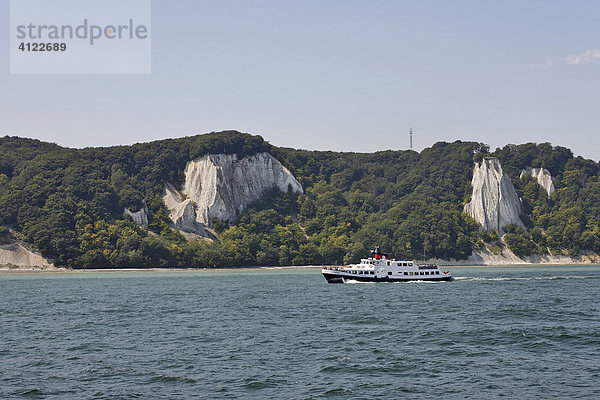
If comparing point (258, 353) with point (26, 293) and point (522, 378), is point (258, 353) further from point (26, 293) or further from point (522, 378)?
point (26, 293)

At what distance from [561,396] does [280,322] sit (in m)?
30.2

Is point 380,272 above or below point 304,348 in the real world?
above

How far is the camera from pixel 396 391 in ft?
111

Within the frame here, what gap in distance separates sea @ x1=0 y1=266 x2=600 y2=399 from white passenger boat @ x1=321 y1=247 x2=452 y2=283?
29.6m

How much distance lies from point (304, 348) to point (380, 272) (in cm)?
6715

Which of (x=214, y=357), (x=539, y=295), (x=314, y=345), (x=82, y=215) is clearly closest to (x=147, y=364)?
(x=214, y=357)

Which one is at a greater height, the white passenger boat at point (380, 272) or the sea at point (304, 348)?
the white passenger boat at point (380, 272)

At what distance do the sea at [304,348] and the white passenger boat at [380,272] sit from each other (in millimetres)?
29583

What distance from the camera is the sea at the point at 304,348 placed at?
3441cm

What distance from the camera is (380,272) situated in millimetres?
111625

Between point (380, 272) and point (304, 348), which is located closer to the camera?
point (304, 348)

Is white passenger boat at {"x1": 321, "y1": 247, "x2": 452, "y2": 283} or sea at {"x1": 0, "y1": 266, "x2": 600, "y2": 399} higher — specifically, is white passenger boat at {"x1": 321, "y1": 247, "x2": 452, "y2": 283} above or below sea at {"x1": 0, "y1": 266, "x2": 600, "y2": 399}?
above

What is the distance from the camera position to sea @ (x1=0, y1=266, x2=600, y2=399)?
113 feet

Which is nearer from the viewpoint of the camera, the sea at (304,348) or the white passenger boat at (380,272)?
the sea at (304,348)
